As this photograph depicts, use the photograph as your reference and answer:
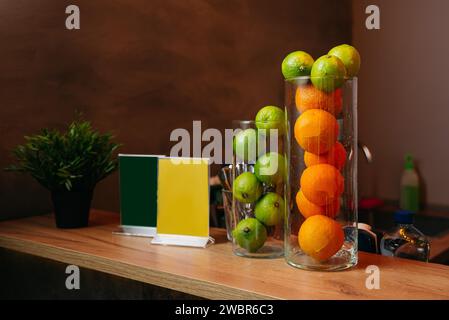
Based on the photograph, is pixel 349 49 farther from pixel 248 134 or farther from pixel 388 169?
pixel 388 169

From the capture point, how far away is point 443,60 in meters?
2.37

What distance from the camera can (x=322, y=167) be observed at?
0.86m

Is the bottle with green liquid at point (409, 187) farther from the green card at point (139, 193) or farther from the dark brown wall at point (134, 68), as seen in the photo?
the green card at point (139, 193)

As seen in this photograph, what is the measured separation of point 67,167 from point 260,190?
47 centimetres

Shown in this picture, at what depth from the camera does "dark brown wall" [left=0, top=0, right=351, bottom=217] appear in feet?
4.33

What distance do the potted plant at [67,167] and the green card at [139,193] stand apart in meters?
0.09

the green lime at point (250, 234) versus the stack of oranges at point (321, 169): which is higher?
the stack of oranges at point (321, 169)

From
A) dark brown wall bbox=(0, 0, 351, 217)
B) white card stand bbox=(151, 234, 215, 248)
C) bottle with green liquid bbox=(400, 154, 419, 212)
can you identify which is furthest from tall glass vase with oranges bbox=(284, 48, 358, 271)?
bottle with green liquid bbox=(400, 154, 419, 212)

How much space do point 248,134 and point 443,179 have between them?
5.70 ft

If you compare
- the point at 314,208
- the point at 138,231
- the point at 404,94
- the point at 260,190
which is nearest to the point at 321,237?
the point at 314,208

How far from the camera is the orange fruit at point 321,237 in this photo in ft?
2.78

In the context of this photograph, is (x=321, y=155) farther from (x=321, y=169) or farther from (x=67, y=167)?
(x=67, y=167)

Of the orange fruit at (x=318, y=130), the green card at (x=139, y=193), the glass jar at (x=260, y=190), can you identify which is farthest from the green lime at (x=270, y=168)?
the green card at (x=139, y=193)

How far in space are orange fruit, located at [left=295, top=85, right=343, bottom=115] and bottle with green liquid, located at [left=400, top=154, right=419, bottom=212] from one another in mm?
1713
